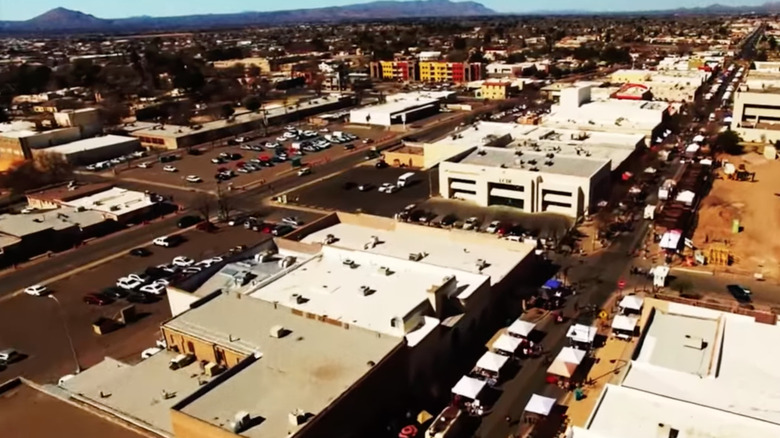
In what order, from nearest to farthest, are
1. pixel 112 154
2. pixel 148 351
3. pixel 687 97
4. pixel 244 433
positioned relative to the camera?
pixel 244 433 → pixel 148 351 → pixel 112 154 → pixel 687 97

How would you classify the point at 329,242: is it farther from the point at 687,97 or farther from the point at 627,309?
the point at 687,97

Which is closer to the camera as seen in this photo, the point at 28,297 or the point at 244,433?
the point at 244,433

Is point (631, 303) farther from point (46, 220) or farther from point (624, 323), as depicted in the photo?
point (46, 220)

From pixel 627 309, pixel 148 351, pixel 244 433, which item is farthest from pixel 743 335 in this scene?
pixel 148 351

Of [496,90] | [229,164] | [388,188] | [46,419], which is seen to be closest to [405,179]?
[388,188]

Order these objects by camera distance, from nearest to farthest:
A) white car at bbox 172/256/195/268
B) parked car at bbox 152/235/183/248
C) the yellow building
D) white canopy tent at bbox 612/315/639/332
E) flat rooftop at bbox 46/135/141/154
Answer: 1. white canopy tent at bbox 612/315/639/332
2. white car at bbox 172/256/195/268
3. parked car at bbox 152/235/183/248
4. flat rooftop at bbox 46/135/141/154
5. the yellow building

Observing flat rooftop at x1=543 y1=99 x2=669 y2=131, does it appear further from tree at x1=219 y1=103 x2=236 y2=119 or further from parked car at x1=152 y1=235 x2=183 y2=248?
tree at x1=219 y1=103 x2=236 y2=119

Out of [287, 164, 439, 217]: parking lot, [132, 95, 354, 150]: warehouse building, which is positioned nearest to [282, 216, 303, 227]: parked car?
[287, 164, 439, 217]: parking lot
